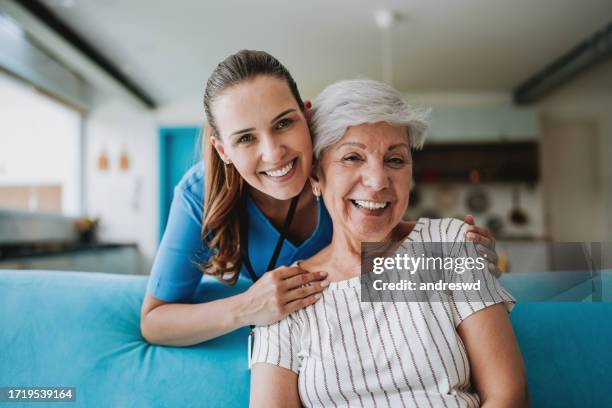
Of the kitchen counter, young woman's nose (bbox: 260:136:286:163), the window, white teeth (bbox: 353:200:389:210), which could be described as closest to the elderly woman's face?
white teeth (bbox: 353:200:389:210)

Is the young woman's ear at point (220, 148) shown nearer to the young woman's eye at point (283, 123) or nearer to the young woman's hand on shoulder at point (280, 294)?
the young woman's eye at point (283, 123)

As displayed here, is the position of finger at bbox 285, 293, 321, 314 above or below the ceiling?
below

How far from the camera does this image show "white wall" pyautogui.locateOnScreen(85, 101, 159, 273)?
5652 mm

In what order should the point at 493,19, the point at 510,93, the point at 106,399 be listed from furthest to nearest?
the point at 510,93
the point at 493,19
the point at 106,399

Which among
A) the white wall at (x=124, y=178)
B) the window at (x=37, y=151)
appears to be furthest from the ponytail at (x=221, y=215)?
the white wall at (x=124, y=178)

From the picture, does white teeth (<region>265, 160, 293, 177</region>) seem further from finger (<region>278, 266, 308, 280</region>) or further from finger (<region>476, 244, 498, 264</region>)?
finger (<region>476, 244, 498, 264</region>)

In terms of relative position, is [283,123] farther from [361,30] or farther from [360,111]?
[361,30]

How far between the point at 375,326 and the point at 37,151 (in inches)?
193

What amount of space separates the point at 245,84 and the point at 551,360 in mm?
873

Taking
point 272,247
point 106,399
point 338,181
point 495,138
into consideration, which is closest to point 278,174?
point 338,181

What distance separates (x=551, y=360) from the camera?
112cm

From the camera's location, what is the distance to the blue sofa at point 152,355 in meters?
1.09

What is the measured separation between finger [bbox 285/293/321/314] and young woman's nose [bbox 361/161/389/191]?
0.25 metres

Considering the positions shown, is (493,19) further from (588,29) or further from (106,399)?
(106,399)
